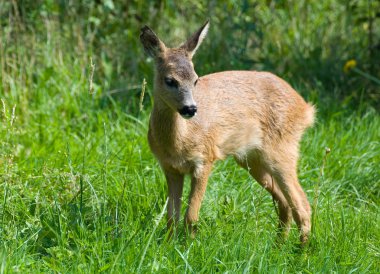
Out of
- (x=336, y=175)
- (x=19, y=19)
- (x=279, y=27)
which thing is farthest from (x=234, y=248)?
(x=279, y=27)

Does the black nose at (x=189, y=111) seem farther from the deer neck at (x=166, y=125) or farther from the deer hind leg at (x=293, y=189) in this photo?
the deer hind leg at (x=293, y=189)

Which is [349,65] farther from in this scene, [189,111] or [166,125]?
[189,111]

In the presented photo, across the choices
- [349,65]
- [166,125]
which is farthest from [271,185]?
[349,65]

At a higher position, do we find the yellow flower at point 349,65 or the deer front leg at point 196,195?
the yellow flower at point 349,65

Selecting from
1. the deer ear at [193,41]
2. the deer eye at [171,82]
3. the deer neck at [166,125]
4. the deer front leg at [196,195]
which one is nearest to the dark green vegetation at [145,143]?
the deer front leg at [196,195]

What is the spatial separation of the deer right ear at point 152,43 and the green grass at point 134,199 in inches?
25.2

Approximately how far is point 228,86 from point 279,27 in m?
3.33

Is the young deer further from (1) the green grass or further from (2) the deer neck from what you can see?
(1) the green grass

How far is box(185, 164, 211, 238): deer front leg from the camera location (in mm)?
4570

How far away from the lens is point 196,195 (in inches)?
184

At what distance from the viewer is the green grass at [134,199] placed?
4.03m

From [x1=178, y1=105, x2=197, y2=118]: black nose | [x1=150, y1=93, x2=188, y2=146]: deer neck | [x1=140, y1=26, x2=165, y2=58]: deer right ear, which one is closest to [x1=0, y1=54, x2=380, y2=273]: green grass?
[x1=150, y1=93, x2=188, y2=146]: deer neck

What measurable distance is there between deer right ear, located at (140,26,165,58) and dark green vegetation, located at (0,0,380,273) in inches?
23.6

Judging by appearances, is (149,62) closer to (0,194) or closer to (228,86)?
(228,86)
